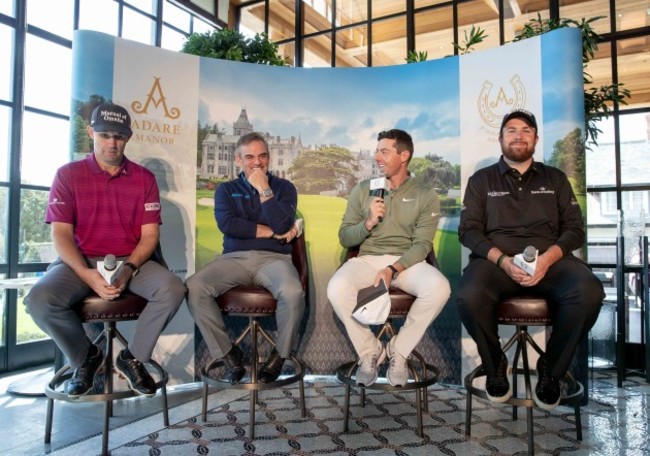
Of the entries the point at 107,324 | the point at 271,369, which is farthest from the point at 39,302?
the point at 271,369

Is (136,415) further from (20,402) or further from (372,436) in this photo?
(372,436)

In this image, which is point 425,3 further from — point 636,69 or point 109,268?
point 109,268

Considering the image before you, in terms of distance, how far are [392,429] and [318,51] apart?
4.66 m

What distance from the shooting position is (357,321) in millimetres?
2594

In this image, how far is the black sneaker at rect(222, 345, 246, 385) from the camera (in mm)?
2570

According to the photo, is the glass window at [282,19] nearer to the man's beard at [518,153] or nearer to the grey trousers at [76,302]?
the man's beard at [518,153]

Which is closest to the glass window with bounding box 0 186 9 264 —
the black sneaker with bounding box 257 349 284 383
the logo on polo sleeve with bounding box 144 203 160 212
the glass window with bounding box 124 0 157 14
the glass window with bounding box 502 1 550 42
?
the logo on polo sleeve with bounding box 144 203 160 212

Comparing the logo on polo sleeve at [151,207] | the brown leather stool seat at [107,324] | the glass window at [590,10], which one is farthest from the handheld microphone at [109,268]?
the glass window at [590,10]

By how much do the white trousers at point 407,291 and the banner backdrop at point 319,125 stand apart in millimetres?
877

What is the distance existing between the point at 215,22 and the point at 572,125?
4.71 meters

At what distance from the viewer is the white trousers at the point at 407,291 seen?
252 cm

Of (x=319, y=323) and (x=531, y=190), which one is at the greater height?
(x=531, y=190)

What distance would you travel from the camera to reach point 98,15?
4801 millimetres

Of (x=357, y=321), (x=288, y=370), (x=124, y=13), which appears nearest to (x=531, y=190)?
(x=357, y=321)
